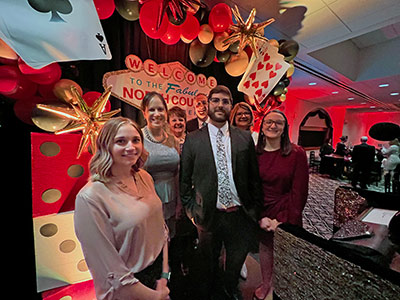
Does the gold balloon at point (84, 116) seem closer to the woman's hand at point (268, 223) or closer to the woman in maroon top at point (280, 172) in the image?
the woman in maroon top at point (280, 172)

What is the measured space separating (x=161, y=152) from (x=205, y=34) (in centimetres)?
97

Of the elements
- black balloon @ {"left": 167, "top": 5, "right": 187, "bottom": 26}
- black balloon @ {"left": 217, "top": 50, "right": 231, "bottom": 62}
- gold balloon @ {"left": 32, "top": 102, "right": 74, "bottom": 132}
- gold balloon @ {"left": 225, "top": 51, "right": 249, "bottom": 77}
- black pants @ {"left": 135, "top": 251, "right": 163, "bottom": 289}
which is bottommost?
black pants @ {"left": 135, "top": 251, "right": 163, "bottom": 289}

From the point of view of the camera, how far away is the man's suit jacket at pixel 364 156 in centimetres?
489

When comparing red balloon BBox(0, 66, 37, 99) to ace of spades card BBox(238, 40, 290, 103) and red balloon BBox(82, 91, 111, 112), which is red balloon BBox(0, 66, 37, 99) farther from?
ace of spades card BBox(238, 40, 290, 103)

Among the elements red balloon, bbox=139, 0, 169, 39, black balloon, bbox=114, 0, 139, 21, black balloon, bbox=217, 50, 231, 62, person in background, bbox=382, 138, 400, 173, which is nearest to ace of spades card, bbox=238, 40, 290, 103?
black balloon, bbox=217, 50, 231, 62

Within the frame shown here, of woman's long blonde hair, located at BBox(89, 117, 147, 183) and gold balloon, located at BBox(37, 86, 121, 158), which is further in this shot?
gold balloon, located at BBox(37, 86, 121, 158)

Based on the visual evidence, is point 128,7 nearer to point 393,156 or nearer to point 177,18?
point 177,18

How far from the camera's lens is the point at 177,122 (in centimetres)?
128

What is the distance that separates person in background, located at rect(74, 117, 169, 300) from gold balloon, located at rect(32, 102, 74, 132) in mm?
394

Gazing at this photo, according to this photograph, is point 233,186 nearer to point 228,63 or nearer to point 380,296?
point 380,296

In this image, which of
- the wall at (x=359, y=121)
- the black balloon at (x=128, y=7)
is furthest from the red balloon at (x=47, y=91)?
the wall at (x=359, y=121)

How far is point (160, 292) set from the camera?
39.4 inches

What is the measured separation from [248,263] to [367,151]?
5.71m

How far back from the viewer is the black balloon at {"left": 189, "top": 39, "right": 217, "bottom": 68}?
135 cm
